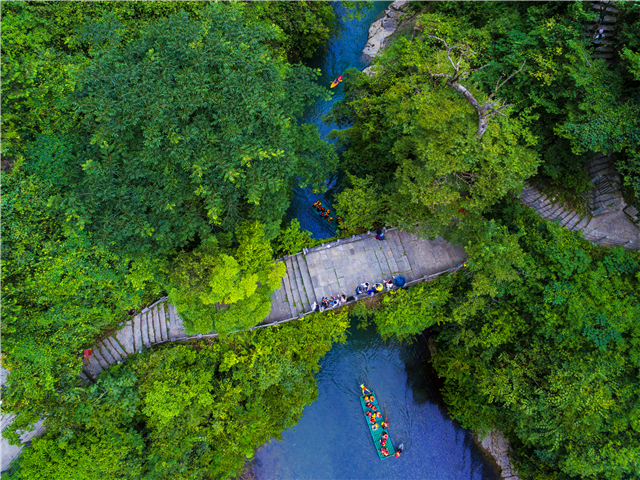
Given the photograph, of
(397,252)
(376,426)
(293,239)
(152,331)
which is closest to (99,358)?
(152,331)

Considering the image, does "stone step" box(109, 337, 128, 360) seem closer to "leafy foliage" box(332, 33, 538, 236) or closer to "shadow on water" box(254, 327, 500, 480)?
"shadow on water" box(254, 327, 500, 480)

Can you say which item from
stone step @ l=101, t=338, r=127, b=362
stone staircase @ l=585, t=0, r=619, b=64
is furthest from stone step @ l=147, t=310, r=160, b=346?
stone staircase @ l=585, t=0, r=619, b=64

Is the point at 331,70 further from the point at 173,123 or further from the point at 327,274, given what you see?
the point at 173,123

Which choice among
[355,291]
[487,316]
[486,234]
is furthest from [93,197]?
[487,316]

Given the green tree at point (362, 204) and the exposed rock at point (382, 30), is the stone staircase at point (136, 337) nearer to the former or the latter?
the green tree at point (362, 204)

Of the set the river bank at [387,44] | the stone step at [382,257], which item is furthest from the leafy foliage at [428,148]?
the river bank at [387,44]

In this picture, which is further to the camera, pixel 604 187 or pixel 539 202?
pixel 539 202
